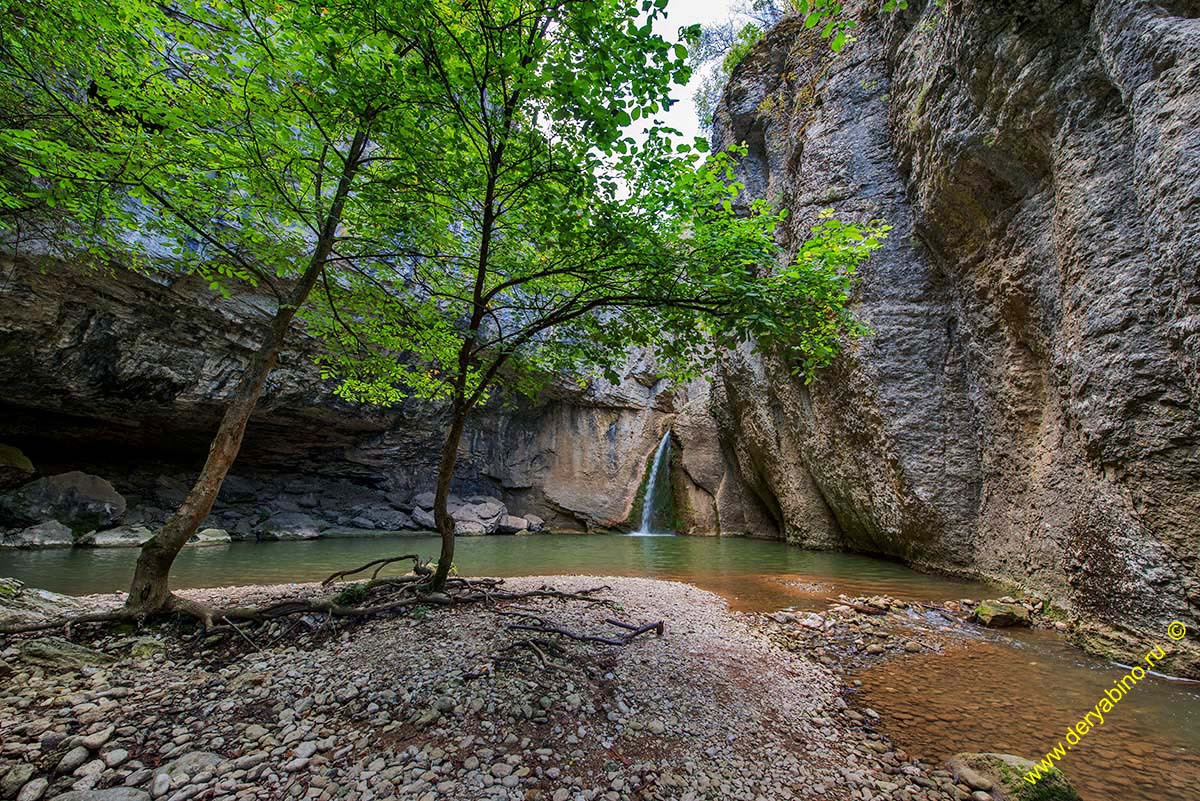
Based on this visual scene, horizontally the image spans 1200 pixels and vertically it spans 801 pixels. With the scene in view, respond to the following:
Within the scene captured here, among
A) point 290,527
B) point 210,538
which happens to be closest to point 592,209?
point 210,538

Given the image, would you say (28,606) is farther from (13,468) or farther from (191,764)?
(13,468)

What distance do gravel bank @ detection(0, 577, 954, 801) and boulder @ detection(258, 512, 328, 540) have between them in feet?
63.3

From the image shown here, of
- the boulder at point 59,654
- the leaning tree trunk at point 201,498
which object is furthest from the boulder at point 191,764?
the leaning tree trunk at point 201,498

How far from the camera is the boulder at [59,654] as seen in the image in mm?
3584

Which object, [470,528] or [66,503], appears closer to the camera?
[66,503]

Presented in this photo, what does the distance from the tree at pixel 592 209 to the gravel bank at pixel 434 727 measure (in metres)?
2.19

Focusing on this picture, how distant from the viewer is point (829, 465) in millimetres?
14375

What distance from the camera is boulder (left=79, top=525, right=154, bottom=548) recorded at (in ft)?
51.4

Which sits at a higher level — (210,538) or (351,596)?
(351,596)

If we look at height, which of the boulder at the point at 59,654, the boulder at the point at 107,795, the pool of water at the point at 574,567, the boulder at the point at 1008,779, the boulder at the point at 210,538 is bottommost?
the boulder at the point at 210,538

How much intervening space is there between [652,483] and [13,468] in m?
26.4

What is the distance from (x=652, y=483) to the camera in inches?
1101

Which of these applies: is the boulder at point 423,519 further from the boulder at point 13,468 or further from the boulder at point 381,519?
the boulder at point 13,468

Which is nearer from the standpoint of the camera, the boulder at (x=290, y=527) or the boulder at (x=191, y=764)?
the boulder at (x=191, y=764)
